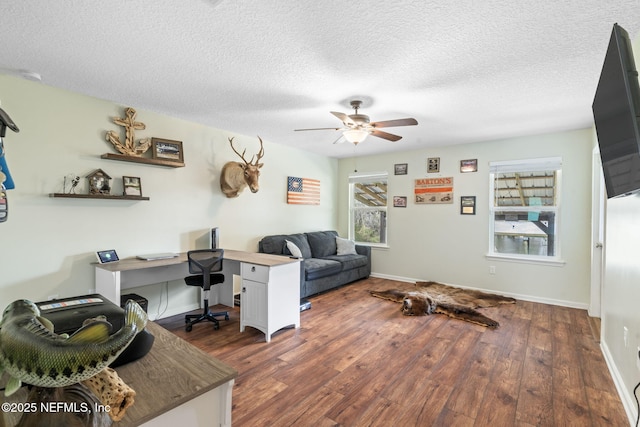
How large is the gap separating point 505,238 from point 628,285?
279cm

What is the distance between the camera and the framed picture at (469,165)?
474 centimetres

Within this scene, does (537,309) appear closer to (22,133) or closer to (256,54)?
(256,54)

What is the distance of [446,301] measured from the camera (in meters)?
4.09

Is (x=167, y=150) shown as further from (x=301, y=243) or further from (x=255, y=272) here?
(x=301, y=243)

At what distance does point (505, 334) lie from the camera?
10.4 feet

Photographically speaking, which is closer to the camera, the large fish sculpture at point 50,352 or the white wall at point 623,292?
the large fish sculpture at point 50,352

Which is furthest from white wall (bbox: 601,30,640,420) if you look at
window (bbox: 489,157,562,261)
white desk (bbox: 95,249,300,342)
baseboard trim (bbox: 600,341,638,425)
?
white desk (bbox: 95,249,300,342)

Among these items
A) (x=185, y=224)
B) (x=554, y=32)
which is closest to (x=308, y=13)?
(x=554, y=32)

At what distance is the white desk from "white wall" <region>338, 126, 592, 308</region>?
2.74 metres

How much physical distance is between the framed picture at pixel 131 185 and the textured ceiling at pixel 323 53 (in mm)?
796

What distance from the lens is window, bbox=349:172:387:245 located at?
582 cm

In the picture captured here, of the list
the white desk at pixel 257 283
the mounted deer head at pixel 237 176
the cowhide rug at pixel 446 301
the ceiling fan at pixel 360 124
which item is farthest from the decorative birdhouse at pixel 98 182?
the cowhide rug at pixel 446 301

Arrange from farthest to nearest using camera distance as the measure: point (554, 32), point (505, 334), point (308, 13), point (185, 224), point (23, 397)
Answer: point (185, 224) → point (505, 334) → point (554, 32) → point (308, 13) → point (23, 397)

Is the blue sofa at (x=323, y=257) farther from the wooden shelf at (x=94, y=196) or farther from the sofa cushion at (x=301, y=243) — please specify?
the wooden shelf at (x=94, y=196)
